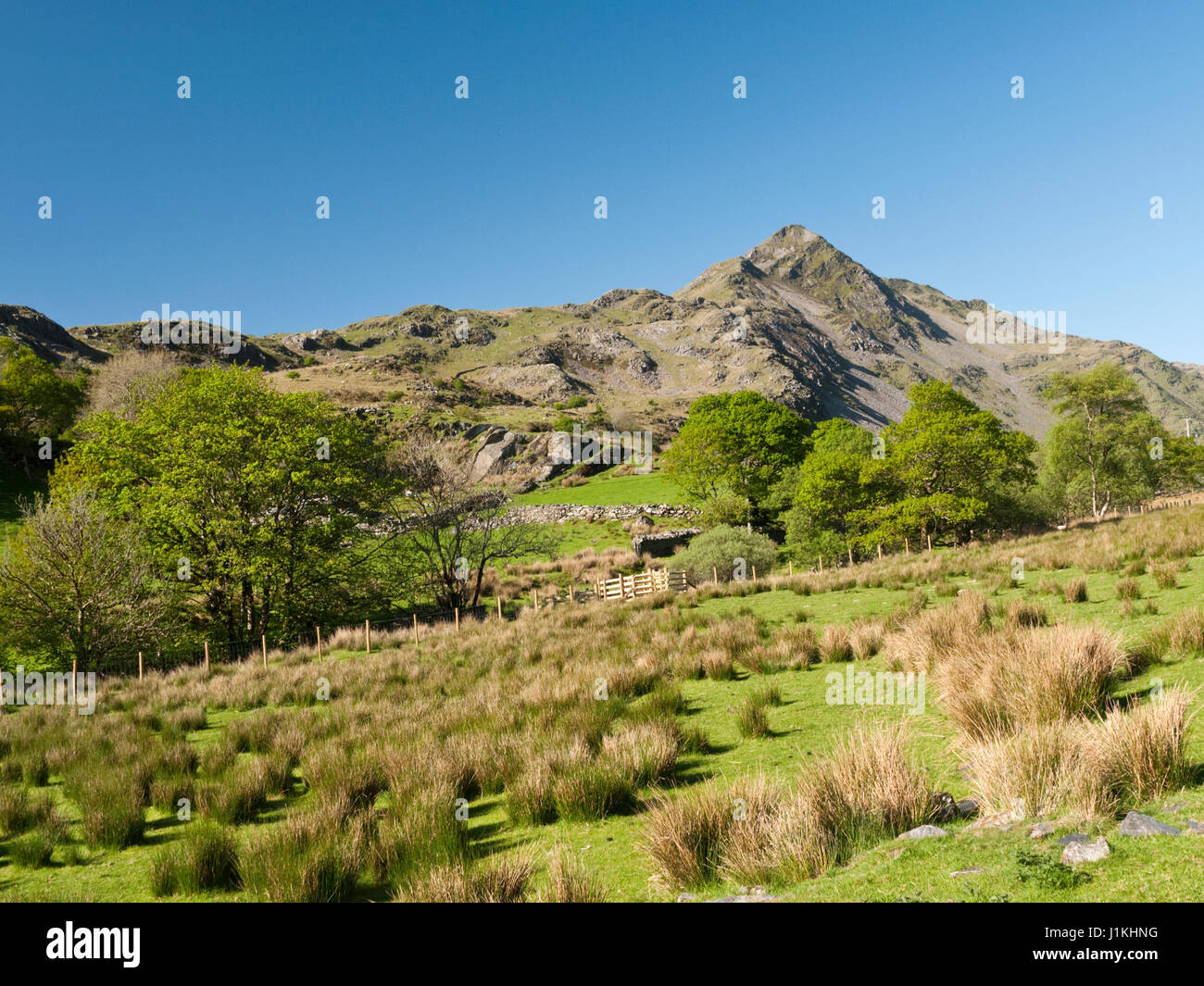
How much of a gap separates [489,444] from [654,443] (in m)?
32.0

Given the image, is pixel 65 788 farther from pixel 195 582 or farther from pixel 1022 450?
pixel 1022 450

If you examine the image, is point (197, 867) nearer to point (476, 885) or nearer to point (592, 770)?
point (476, 885)

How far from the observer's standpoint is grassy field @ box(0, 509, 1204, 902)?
167 inches

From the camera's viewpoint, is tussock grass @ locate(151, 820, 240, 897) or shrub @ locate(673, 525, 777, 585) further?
shrub @ locate(673, 525, 777, 585)

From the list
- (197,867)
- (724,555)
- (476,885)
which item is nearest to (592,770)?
(476,885)

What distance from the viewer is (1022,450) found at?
40750mm

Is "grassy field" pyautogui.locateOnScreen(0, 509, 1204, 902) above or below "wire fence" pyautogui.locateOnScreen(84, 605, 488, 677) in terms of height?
above

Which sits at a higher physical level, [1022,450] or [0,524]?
[1022,450]

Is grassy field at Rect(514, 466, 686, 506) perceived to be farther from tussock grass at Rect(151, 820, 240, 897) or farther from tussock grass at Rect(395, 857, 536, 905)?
tussock grass at Rect(395, 857, 536, 905)

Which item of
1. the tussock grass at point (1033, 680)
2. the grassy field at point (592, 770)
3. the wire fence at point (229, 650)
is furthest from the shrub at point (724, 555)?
the tussock grass at point (1033, 680)

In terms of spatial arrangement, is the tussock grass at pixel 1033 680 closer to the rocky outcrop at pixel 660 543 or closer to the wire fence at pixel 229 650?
the wire fence at pixel 229 650

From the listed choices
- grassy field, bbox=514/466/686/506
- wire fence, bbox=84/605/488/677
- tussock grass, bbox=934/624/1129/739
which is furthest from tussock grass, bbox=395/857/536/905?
grassy field, bbox=514/466/686/506
